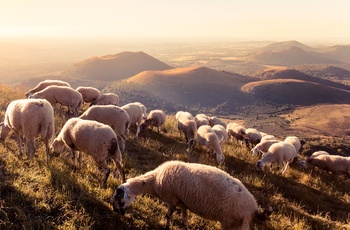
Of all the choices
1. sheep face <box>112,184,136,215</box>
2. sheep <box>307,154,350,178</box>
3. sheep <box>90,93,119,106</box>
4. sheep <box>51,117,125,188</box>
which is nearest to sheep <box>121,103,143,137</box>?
sheep <box>90,93,119,106</box>

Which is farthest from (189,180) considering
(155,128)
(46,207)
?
(155,128)

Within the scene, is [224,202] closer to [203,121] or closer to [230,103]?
[203,121]

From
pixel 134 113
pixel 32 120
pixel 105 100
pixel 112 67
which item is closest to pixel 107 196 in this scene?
pixel 32 120

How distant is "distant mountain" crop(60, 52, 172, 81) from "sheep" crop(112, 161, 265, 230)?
12636 centimetres

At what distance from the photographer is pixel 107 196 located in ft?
20.5

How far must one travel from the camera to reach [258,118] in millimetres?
77375

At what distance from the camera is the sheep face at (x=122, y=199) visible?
5.59 meters

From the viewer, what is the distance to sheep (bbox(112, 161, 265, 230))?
4961 millimetres

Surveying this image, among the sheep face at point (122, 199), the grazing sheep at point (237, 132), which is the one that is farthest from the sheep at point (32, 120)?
the grazing sheep at point (237, 132)

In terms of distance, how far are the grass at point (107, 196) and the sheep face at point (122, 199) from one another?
134mm

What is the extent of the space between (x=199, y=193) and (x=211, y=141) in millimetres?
7063

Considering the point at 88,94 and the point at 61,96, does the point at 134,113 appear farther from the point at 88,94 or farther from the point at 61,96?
the point at 88,94

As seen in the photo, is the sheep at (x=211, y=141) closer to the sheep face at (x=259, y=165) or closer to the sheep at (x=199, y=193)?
the sheep face at (x=259, y=165)

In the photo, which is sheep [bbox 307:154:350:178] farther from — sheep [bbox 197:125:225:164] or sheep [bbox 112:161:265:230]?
sheep [bbox 112:161:265:230]
